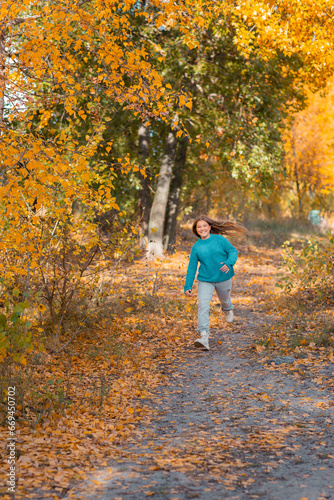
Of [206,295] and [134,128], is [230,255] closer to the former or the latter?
[206,295]

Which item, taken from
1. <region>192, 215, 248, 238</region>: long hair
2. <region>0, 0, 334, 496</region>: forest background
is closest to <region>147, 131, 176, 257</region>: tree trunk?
<region>0, 0, 334, 496</region>: forest background

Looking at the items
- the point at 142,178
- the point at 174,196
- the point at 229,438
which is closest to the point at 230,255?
the point at 229,438

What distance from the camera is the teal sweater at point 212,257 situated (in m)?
6.51

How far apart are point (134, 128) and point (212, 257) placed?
9260mm

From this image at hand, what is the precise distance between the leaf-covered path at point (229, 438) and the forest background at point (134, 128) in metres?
1.02

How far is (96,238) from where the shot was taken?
5.43 m

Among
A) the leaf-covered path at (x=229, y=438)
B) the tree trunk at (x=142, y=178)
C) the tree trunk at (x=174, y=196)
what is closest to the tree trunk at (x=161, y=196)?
the tree trunk at (x=142, y=178)

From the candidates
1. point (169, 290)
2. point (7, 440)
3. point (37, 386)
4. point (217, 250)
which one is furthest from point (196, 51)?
point (7, 440)

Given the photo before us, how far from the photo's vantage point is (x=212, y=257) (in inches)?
257

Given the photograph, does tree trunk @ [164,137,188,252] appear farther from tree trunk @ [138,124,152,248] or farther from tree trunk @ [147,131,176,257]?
tree trunk @ [147,131,176,257]

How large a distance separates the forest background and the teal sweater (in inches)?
26.5

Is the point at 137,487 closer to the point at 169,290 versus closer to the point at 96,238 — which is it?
the point at 96,238

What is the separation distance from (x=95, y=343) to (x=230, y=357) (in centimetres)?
176

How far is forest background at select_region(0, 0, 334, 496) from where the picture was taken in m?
5.43
